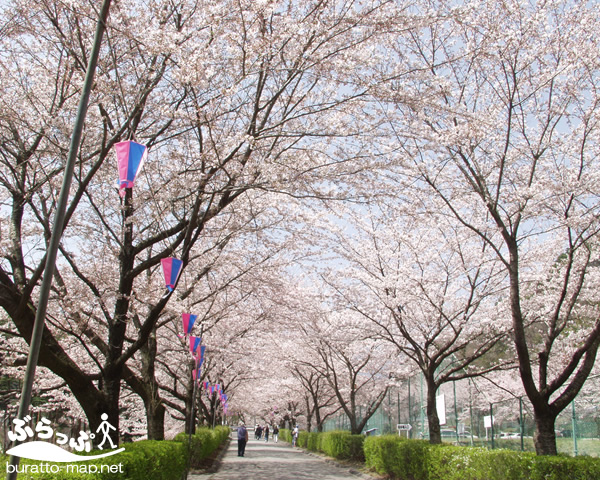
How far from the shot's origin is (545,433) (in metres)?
6.98

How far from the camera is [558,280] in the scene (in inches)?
435

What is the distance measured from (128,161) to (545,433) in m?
6.82

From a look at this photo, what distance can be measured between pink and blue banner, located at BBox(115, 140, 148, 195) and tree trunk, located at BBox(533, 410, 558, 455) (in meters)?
6.56

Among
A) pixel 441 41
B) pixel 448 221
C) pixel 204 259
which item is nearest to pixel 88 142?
pixel 204 259

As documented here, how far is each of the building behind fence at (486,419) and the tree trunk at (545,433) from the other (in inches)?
163

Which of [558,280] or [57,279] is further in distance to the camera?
[558,280]

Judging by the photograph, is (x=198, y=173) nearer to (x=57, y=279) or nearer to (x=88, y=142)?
(x=88, y=142)

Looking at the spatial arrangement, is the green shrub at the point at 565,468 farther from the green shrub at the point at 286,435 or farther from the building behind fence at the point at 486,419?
the green shrub at the point at 286,435

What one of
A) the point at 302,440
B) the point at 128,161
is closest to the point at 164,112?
the point at 128,161

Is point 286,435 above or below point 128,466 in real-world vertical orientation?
below

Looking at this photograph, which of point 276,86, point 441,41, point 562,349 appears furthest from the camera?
point 562,349

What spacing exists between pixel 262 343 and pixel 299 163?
1714 centimetres

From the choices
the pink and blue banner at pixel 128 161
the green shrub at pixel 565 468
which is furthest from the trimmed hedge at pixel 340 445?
the pink and blue banner at pixel 128 161

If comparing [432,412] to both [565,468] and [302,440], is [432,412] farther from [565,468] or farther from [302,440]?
[302,440]
